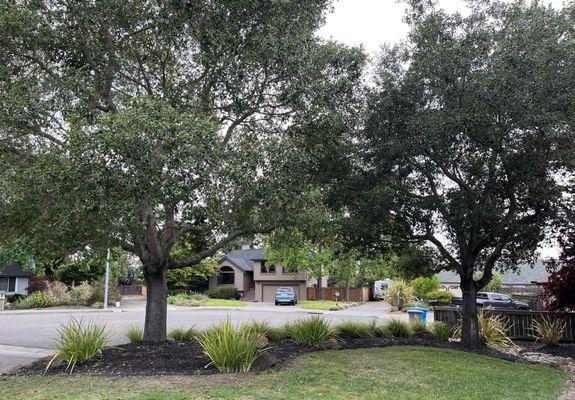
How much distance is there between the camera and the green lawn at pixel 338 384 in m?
7.53

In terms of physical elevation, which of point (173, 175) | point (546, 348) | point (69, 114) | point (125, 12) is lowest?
point (546, 348)

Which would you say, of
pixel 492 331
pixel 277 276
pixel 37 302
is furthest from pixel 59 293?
pixel 492 331

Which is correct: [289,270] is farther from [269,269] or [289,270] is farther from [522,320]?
[522,320]

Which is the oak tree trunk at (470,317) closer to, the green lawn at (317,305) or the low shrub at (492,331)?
the low shrub at (492,331)

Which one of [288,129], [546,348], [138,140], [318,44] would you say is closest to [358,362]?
[288,129]

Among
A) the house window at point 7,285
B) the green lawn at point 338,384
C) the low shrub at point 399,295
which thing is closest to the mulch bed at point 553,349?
the green lawn at point 338,384

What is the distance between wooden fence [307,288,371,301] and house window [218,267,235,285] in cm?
915

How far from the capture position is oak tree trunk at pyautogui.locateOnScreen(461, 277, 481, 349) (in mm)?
13391

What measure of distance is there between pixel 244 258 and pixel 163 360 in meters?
47.8

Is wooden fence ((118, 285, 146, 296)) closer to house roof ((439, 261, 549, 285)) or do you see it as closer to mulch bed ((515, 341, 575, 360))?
house roof ((439, 261, 549, 285))

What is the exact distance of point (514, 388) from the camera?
8.55 metres

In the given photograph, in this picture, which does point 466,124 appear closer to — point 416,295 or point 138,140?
point 138,140

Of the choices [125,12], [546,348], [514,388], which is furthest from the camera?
[546,348]

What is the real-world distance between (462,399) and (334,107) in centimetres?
642
